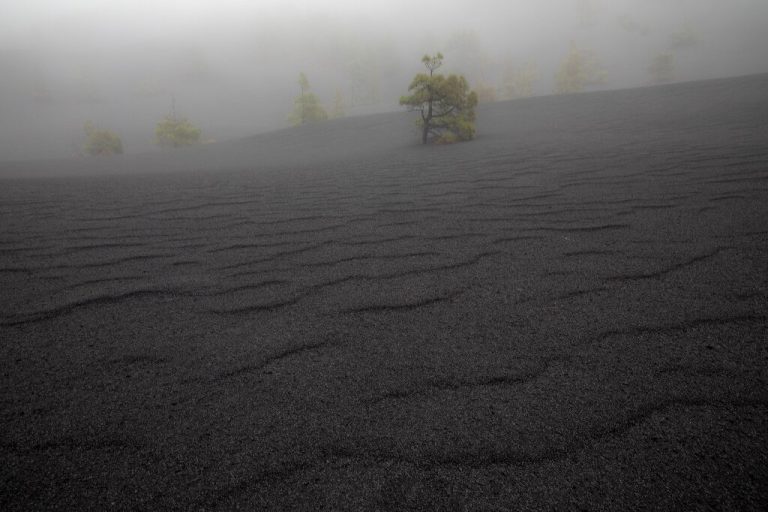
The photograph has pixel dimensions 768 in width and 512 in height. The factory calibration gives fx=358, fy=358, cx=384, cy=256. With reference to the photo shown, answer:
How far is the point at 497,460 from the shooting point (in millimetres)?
987

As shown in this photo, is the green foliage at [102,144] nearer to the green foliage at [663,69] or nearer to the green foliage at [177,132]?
the green foliage at [177,132]

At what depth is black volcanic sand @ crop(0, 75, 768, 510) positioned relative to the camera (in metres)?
0.94

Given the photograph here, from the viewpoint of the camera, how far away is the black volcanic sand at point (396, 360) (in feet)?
3.09

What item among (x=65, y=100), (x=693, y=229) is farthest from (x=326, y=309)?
(x=65, y=100)

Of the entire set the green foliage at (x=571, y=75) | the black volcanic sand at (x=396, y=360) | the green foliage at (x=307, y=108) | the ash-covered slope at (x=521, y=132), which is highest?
the green foliage at (x=571, y=75)

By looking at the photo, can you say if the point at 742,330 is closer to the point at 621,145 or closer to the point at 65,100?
the point at 621,145

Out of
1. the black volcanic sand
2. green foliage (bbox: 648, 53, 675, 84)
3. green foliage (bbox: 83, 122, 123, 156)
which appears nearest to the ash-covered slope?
the black volcanic sand

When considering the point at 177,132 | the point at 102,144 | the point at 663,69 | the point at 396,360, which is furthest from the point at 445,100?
the point at 663,69

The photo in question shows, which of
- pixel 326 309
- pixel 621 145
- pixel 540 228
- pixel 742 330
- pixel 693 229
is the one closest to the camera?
pixel 742 330

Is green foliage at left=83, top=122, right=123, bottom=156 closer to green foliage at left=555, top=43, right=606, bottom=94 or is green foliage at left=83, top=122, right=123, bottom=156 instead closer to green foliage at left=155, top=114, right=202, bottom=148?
green foliage at left=155, top=114, right=202, bottom=148

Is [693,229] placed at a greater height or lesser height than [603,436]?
greater

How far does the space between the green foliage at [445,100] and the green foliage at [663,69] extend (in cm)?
3490

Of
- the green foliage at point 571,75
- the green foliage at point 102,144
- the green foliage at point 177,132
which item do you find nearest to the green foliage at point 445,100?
the green foliage at point 177,132

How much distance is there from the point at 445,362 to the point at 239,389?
2.53 ft
